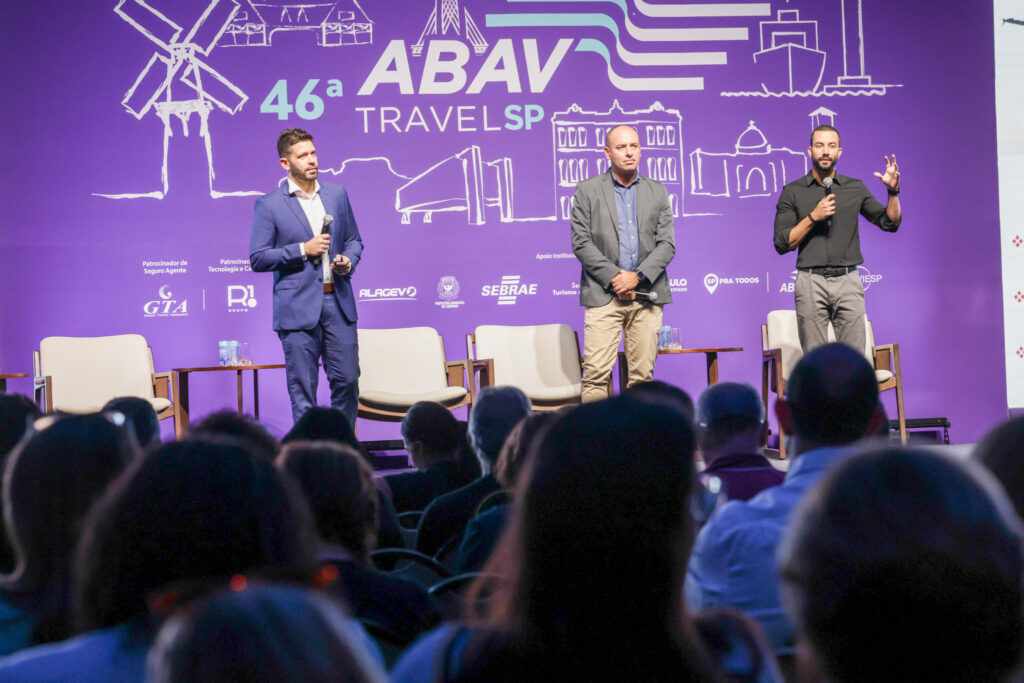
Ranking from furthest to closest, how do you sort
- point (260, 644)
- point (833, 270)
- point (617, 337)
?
point (617, 337) < point (833, 270) < point (260, 644)

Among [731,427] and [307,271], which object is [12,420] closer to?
[731,427]

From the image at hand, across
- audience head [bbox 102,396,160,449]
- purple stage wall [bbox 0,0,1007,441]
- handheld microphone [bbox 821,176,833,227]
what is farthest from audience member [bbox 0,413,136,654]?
purple stage wall [bbox 0,0,1007,441]

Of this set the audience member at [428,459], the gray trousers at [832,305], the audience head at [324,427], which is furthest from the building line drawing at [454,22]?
the audience head at [324,427]

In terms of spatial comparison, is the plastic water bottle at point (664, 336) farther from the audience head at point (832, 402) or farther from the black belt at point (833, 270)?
the audience head at point (832, 402)

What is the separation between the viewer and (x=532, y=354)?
248 inches

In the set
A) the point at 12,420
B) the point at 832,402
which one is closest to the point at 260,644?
the point at 832,402

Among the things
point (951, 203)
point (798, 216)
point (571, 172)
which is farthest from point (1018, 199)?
point (571, 172)

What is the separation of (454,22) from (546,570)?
6.21 metres

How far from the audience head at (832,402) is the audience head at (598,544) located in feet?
3.30

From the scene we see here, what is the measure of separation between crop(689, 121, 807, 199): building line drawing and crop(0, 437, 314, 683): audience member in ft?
20.3

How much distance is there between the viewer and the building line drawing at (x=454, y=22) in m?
6.60

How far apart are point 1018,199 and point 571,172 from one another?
3105 millimetres

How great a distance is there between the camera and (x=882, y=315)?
685 cm

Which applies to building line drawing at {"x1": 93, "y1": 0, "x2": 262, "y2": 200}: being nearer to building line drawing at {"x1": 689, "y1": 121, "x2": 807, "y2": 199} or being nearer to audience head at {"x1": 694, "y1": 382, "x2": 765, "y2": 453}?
building line drawing at {"x1": 689, "y1": 121, "x2": 807, "y2": 199}
